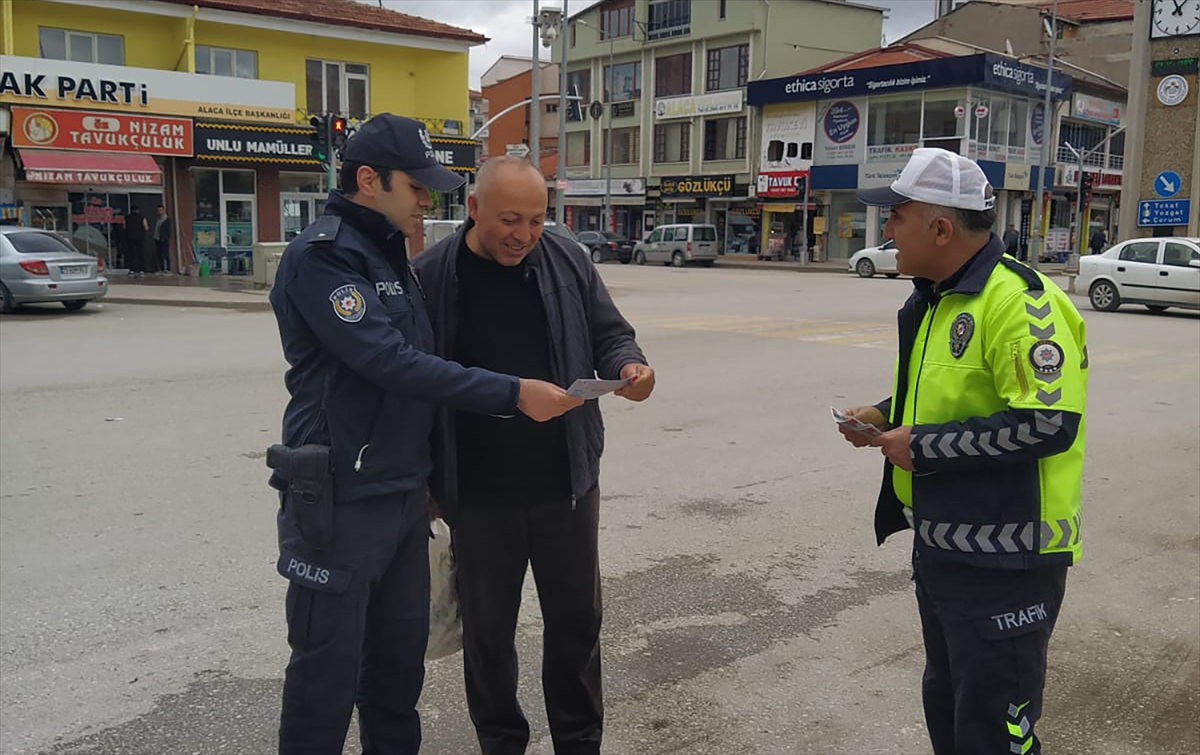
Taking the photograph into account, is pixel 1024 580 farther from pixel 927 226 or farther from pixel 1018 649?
pixel 927 226

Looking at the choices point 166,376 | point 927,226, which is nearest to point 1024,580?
point 927,226

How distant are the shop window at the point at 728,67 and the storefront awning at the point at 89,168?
34.3 m

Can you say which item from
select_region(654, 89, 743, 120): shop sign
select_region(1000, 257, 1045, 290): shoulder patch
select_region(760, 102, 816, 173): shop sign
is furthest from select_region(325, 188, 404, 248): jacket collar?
select_region(654, 89, 743, 120): shop sign

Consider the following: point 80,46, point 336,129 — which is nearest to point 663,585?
point 336,129

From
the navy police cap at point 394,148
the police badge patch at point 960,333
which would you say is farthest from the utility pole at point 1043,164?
the navy police cap at point 394,148

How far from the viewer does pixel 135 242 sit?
26.8 meters

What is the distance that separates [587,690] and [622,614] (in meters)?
1.41

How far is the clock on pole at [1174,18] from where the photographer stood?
30062 millimetres

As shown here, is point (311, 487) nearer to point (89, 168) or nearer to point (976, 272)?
point (976, 272)

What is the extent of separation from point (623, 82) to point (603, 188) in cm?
624

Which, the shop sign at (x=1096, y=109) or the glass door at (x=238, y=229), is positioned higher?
the shop sign at (x=1096, y=109)

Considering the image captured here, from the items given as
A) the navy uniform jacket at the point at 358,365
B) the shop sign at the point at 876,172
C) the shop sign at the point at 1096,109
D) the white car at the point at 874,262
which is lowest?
the white car at the point at 874,262

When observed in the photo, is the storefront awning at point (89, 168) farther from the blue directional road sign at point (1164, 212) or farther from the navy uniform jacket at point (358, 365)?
the blue directional road sign at point (1164, 212)

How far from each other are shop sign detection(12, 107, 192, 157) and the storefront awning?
0.23 meters
